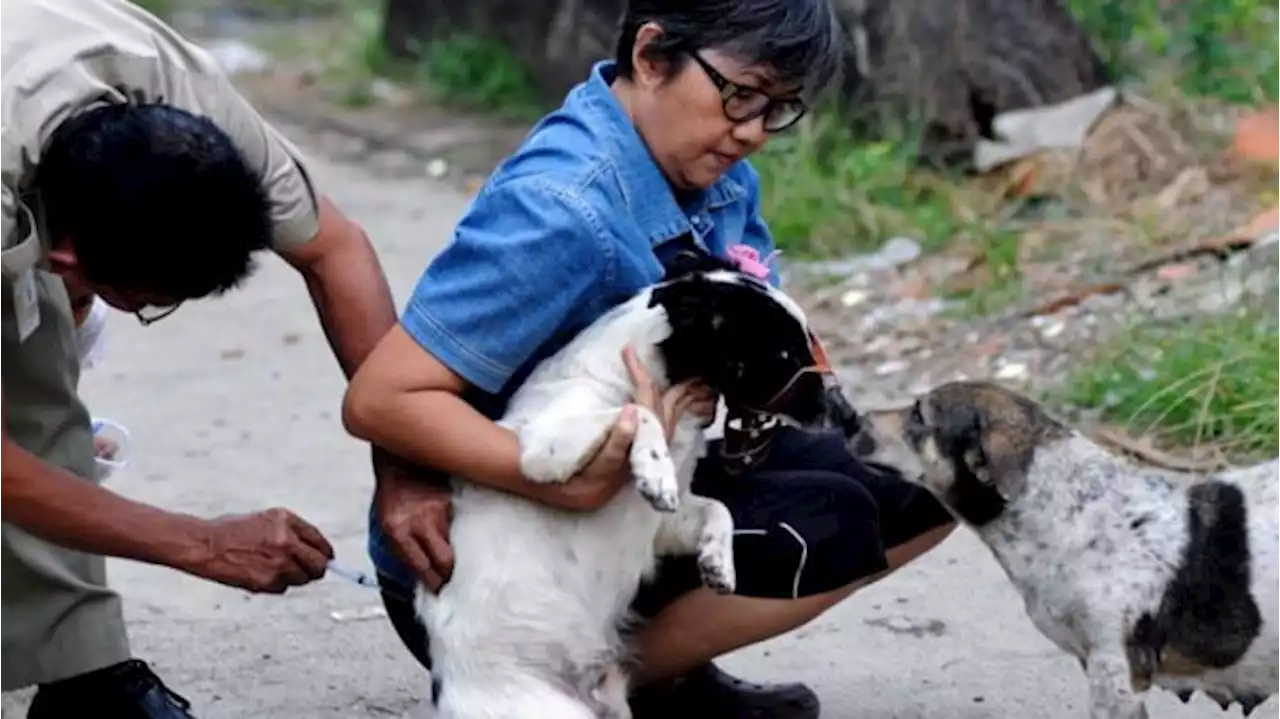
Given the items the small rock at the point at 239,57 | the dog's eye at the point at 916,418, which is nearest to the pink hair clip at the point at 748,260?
the dog's eye at the point at 916,418

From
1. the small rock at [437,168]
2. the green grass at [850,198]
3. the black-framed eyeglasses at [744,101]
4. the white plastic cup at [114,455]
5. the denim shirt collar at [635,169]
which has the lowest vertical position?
the small rock at [437,168]

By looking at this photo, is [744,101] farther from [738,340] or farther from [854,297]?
[854,297]

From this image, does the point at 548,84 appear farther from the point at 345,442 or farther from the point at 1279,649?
the point at 1279,649

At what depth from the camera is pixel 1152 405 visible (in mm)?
5207

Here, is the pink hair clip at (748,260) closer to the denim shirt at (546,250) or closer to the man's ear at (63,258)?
the denim shirt at (546,250)

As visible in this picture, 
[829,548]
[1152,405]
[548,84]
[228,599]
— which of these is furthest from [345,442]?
[548,84]

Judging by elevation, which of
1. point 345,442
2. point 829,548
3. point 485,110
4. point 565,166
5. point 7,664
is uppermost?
point 565,166

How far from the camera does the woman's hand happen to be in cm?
321

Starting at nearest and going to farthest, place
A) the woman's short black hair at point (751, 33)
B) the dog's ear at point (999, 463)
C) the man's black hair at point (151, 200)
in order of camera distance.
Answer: the man's black hair at point (151, 200) < the woman's short black hair at point (751, 33) < the dog's ear at point (999, 463)

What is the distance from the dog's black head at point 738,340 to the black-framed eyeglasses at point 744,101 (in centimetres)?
22

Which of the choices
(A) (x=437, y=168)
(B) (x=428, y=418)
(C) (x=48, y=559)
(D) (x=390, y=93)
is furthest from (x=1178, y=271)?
(D) (x=390, y=93)

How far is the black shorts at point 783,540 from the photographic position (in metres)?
3.51

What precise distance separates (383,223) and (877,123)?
1991mm

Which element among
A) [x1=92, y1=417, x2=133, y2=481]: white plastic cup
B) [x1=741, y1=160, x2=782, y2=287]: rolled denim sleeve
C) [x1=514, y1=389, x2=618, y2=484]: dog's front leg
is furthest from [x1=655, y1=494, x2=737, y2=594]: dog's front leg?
[x1=92, y1=417, x2=133, y2=481]: white plastic cup
